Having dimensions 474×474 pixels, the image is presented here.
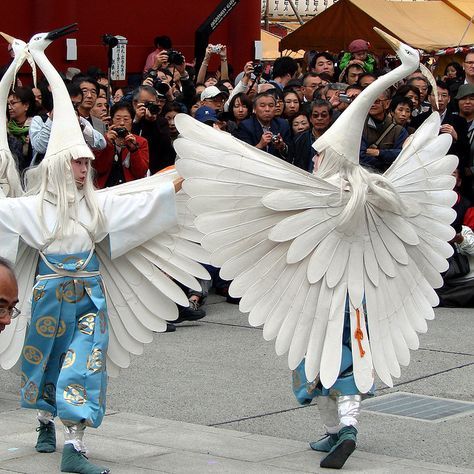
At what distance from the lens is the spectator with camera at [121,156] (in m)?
9.02

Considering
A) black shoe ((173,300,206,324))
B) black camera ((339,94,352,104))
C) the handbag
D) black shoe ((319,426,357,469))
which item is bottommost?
black shoe ((173,300,206,324))

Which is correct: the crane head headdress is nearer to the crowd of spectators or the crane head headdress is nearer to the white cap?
the crowd of spectators

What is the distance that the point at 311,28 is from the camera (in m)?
18.2

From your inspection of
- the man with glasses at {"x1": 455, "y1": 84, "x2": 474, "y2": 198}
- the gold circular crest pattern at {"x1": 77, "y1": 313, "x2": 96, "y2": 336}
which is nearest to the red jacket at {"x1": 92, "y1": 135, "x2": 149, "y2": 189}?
the man with glasses at {"x1": 455, "y1": 84, "x2": 474, "y2": 198}

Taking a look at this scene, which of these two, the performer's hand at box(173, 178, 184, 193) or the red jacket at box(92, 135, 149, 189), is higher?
the performer's hand at box(173, 178, 184, 193)

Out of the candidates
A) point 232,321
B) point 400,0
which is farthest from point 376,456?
point 400,0

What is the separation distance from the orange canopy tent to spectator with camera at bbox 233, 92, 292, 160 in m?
7.27

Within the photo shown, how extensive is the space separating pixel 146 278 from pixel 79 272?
0.44 meters

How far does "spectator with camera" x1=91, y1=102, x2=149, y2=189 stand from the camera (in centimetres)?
902

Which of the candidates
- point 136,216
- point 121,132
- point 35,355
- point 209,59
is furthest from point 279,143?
point 209,59

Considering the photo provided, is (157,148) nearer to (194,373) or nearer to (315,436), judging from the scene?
(194,373)

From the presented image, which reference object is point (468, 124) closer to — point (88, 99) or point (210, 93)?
point (210, 93)

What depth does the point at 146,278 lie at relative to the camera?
6.01m

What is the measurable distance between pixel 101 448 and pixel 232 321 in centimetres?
349
